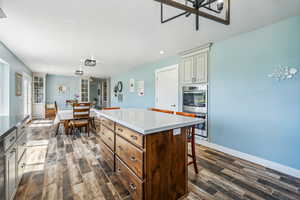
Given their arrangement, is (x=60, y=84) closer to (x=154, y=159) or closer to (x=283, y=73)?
(x=154, y=159)

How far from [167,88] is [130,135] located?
3014 mm

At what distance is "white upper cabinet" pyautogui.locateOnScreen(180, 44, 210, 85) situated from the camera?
3207 mm

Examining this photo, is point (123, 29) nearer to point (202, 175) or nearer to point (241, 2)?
point (241, 2)

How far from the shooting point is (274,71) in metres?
2.25

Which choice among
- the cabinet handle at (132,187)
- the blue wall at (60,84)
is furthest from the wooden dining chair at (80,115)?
the blue wall at (60,84)

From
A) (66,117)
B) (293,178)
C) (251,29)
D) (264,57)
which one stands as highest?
(251,29)

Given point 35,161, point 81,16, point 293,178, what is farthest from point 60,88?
point 293,178

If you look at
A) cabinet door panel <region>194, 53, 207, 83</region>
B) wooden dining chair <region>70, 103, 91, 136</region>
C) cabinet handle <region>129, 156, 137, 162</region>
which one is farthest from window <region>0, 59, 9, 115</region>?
cabinet door panel <region>194, 53, 207, 83</region>

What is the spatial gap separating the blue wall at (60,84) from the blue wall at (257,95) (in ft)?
26.3

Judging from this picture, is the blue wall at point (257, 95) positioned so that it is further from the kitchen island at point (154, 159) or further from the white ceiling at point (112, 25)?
the kitchen island at point (154, 159)

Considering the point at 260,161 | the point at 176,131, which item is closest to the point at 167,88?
the point at 260,161

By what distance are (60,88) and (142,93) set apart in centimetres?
563

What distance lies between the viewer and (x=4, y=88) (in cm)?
349

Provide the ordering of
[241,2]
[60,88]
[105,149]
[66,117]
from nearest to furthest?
[241,2], [105,149], [66,117], [60,88]
